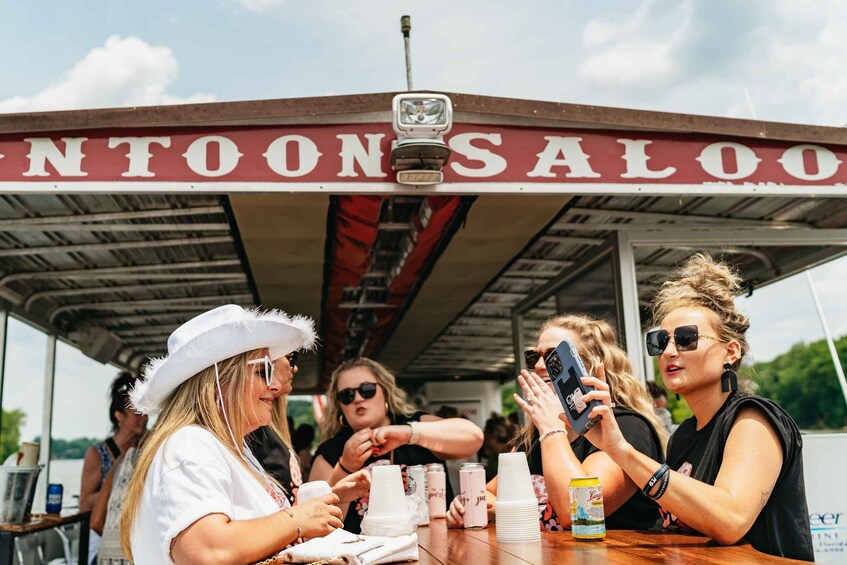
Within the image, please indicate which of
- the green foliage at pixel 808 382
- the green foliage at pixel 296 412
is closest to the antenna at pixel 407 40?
the green foliage at pixel 296 412

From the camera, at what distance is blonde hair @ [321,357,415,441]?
11.7 ft

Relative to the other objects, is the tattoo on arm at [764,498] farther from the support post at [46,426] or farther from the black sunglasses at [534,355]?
the support post at [46,426]

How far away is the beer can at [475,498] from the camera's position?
2.49 metres

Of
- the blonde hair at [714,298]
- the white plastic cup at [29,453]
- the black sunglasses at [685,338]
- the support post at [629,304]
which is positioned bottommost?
the white plastic cup at [29,453]

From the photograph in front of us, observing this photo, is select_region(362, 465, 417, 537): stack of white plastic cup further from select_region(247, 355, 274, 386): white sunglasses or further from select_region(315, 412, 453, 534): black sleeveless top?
select_region(315, 412, 453, 534): black sleeveless top

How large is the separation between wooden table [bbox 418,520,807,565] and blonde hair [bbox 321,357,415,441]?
133cm

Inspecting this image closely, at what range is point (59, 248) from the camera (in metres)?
5.47

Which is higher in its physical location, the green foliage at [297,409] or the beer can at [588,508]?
the green foliage at [297,409]

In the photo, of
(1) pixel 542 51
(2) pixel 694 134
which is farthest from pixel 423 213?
(1) pixel 542 51

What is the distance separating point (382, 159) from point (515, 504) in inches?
87.0

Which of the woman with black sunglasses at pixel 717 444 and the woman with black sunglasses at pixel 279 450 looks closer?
the woman with black sunglasses at pixel 717 444

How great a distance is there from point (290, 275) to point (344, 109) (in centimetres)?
254

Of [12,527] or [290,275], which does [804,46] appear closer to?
[290,275]

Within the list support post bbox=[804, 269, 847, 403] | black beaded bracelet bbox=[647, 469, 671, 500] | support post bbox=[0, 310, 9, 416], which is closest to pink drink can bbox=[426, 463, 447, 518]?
black beaded bracelet bbox=[647, 469, 671, 500]
